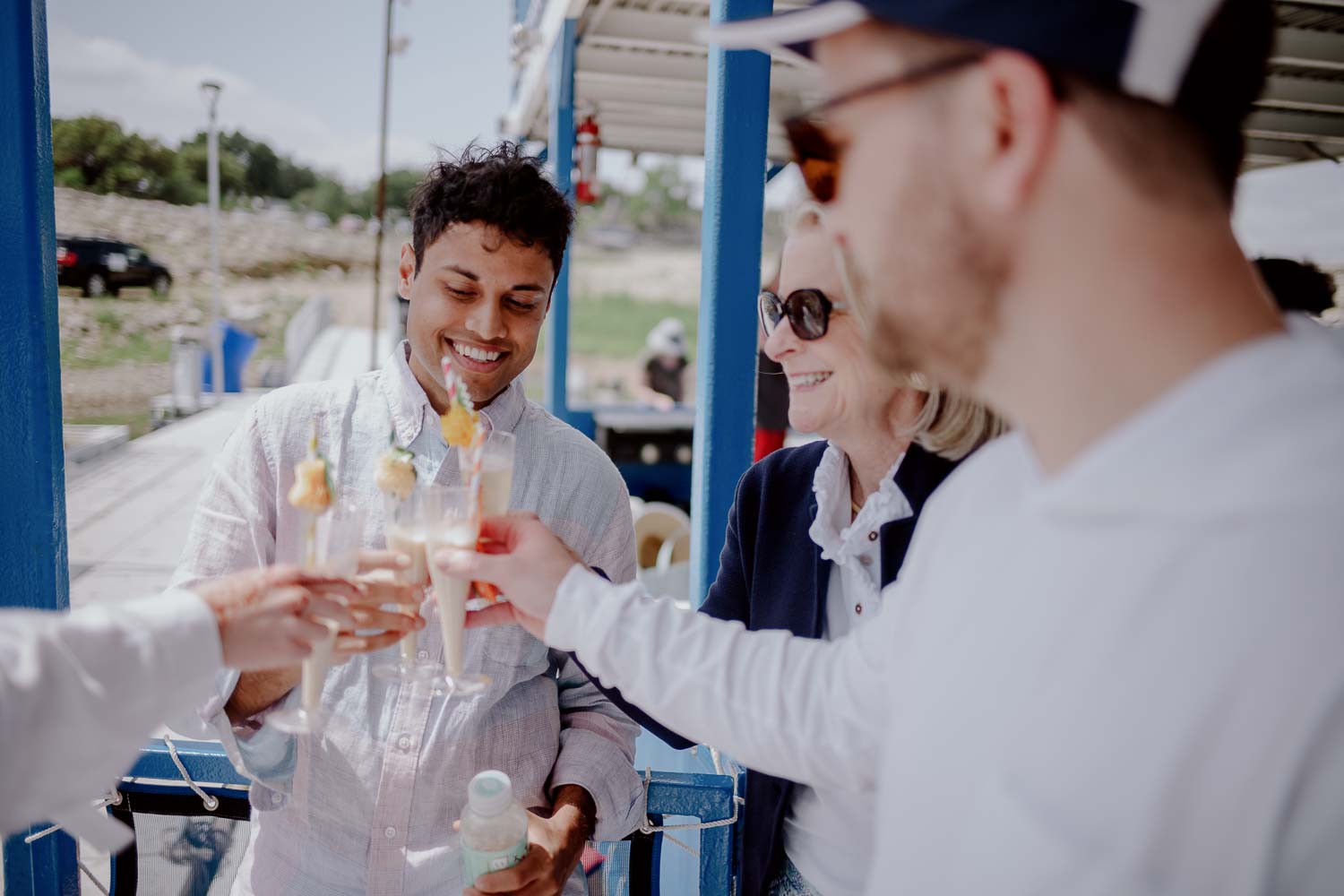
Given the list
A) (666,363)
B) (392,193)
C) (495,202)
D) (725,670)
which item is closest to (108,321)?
(666,363)

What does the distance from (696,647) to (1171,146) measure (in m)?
0.94

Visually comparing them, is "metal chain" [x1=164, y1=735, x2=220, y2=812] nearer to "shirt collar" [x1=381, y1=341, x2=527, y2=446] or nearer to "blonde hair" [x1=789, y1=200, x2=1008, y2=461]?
"shirt collar" [x1=381, y1=341, x2=527, y2=446]

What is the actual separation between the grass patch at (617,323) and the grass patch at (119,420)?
19463 mm

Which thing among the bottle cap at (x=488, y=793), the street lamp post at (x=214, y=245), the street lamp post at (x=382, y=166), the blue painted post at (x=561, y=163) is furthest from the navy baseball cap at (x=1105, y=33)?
the street lamp post at (x=382, y=166)

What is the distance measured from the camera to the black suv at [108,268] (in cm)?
2503

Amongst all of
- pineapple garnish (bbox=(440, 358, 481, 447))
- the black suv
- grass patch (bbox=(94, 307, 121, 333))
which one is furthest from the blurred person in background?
the black suv

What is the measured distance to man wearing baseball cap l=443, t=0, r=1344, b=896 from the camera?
723mm

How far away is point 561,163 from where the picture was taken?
6.25m

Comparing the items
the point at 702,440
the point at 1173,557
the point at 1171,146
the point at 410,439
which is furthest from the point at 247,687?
the point at 1171,146

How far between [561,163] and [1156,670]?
6.05 metres

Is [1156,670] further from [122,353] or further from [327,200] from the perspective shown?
[327,200]

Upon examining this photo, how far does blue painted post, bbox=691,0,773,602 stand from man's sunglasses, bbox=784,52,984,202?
1314mm

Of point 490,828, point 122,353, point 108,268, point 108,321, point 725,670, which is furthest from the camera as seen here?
point 108,268

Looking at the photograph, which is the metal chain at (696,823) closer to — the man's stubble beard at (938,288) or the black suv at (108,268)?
the man's stubble beard at (938,288)
